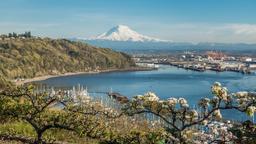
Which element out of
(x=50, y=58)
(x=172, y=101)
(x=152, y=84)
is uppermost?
(x=172, y=101)

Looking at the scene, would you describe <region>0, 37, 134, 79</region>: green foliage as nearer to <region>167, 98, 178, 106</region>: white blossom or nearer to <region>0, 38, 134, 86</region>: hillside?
<region>0, 38, 134, 86</region>: hillside

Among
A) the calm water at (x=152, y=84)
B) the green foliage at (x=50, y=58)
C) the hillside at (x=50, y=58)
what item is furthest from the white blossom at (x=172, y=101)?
the green foliage at (x=50, y=58)

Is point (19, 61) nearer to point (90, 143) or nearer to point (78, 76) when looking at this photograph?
point (78, 76)

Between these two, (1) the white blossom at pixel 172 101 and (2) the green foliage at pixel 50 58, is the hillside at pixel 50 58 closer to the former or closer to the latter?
(2) the green foliage at pixel 50 58

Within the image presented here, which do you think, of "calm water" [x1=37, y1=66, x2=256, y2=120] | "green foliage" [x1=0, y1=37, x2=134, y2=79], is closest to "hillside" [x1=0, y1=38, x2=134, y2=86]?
"green foliage" [x1=0, y1=37, x2=134, y2=79]

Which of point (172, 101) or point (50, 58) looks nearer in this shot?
point (172, 101)

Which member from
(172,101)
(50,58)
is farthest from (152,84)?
(172,101)

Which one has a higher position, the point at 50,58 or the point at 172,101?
the point at 172,101

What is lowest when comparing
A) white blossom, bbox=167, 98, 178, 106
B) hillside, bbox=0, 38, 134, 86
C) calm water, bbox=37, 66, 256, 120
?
calm water, bbox=37, 66, 256, 120

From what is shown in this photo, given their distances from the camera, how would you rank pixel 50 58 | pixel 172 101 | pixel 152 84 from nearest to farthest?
pixel 172 101, pixel 152 84, pixel 50 58

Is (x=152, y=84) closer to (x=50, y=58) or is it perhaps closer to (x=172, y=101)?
(x=50, y=58)
